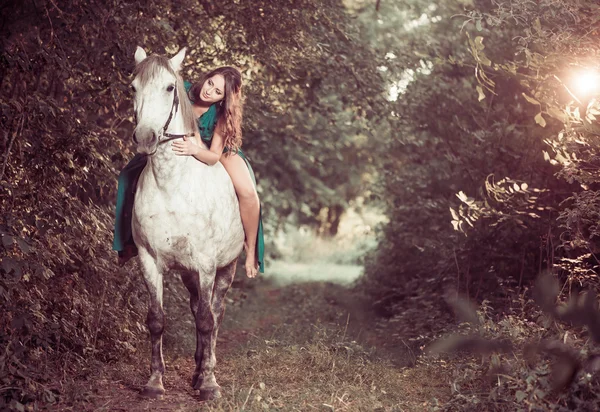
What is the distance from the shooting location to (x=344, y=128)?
15.1 metres

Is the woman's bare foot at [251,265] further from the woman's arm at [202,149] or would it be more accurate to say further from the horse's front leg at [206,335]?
the woman's arm at [202,149]

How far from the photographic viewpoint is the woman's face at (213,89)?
5.82 m

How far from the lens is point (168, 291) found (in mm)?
8391

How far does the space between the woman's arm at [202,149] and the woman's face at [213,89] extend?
0.28m

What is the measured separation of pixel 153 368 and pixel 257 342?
2.65 meters

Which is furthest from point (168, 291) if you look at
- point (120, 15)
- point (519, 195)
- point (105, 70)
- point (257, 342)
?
point (519, 195)

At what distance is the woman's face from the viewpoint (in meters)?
5.82

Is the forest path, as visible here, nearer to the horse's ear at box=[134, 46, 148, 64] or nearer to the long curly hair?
the long curly hair

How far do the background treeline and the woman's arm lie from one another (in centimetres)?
122

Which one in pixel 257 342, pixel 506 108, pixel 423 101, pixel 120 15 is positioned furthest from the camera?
pixel 423 101

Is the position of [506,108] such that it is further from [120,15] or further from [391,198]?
[120,15]

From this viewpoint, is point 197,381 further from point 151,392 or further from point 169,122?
point 169,122

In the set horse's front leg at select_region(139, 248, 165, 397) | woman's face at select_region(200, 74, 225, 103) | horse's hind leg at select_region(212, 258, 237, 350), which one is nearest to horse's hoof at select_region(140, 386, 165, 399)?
horse's front leg at select_region(139, 248, 165, 397)

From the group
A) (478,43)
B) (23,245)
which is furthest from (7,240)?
(478,43)
